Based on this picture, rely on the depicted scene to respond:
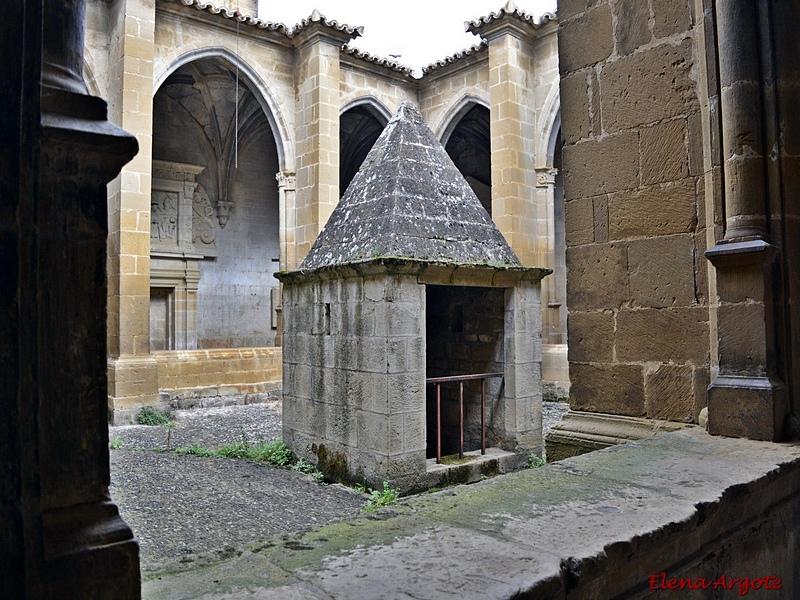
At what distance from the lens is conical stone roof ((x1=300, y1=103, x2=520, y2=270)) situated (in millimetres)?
5086

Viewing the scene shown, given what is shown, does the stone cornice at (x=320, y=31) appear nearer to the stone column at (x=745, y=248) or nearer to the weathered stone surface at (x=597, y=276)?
the weathered stone surface at (x=597, y=276)

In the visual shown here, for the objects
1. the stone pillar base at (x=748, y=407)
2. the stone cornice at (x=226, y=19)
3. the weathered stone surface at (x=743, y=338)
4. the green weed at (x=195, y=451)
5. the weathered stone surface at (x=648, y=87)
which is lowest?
the green weed at (x=195, y=451)

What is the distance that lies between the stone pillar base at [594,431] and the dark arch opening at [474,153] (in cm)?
1270

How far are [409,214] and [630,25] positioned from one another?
246 cm

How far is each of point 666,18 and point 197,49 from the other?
889cm

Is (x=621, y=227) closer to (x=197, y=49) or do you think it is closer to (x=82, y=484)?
(x=82, y=484)

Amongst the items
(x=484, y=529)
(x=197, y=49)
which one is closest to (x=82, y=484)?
(x=484, y=529)

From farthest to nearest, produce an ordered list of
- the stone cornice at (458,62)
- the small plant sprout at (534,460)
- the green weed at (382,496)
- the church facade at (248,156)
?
the stone cornice at (458,62) < the church facade at (248,156) < the small plant sprout at (534,460) < the green weed at (382,496)

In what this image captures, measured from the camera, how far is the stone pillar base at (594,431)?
9.63 ft

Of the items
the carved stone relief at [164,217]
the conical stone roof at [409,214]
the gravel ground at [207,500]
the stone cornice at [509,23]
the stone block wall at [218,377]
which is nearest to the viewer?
the gravel ground at [207,500]

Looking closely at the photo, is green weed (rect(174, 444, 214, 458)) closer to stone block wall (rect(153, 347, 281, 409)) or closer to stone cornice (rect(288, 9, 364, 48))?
stone block wall (rect(153, 347, 281, 409))

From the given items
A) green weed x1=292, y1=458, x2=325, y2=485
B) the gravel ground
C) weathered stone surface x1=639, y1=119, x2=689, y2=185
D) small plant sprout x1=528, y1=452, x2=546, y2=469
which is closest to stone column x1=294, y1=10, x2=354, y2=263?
the gravel ground

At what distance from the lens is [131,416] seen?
8414mm
